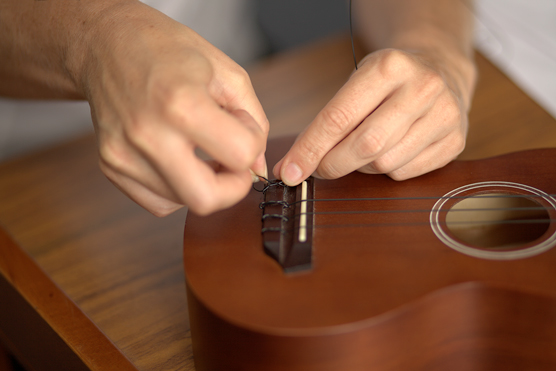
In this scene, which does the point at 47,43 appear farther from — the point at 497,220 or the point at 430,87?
the point at 497,220

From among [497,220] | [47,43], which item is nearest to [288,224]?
[497,220]

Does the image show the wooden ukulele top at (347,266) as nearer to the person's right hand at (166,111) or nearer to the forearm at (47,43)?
the person's right hand at (166,111)

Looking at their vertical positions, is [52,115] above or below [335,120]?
below

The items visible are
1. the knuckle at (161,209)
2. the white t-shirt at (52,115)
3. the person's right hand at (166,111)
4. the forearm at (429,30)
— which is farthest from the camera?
the white t-shirt at (52,115)

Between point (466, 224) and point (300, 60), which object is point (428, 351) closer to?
point (466, 224)

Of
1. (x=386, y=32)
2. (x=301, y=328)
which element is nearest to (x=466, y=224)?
(x=301, y=328)

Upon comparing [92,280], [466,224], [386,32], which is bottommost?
[92,280]

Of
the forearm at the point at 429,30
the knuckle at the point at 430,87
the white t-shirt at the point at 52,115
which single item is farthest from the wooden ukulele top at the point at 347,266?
the white t-shirt at the point at 52,115
